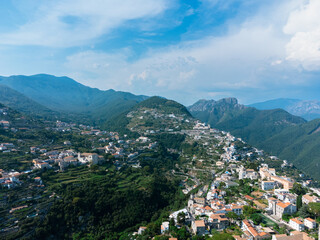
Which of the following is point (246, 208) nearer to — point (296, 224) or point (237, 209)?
point (237, 209)

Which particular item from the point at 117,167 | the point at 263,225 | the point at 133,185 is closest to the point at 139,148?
the point at 117,167

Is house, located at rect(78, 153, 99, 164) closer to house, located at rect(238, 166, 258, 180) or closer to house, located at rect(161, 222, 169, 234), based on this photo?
house, located at rect(161, 222, 169, 234)

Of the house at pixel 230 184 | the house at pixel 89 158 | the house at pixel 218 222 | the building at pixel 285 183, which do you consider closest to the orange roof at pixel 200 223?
the house at pixel 218 222

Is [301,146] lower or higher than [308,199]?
lower

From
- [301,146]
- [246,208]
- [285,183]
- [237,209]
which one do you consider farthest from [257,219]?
[301,146]

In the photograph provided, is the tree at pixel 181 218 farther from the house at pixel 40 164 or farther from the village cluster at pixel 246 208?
the house at pixel 40 164

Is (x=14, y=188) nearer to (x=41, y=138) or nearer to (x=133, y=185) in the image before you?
(x=133, y=185)
